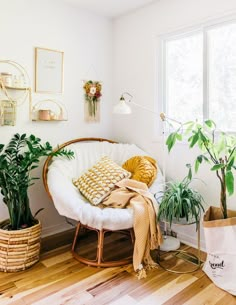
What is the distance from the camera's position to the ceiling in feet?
9.01

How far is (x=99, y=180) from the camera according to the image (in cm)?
245

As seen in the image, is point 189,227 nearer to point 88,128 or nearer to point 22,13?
point 88,128

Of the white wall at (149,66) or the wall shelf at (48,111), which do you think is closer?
the white wall at (149,66)

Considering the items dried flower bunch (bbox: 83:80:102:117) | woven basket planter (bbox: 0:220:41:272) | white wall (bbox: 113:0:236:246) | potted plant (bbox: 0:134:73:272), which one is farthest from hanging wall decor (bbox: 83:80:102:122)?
woven basket planter (bbox: 0:220:41:272)

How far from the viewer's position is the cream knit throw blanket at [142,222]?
210cm

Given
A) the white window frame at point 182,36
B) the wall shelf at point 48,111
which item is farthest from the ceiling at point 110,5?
the wall shelf at point 48,111

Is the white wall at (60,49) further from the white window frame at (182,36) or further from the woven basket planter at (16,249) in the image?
the white window frame at (182,36)

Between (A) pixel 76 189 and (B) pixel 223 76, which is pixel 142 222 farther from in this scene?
(B) pixel 223 76

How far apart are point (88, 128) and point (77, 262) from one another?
1478 mm

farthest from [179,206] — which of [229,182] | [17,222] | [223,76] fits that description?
[17,222]

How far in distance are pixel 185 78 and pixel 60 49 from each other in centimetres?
132

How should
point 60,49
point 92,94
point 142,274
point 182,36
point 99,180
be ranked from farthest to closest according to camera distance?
1. point 92,94
2. point 60,49
3. point 182,36
4. point 99,180
5. point 142,274

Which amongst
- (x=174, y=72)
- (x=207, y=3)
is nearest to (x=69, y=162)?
(x=174, y=72)

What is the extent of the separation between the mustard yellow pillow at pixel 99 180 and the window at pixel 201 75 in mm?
857
